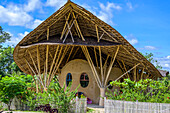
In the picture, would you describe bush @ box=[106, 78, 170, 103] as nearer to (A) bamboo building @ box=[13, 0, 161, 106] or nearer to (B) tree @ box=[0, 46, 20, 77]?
(A) bamboo building @ box=[13, 0, 161, 106]

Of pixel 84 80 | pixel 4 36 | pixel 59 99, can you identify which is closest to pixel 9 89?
pixel 59 99

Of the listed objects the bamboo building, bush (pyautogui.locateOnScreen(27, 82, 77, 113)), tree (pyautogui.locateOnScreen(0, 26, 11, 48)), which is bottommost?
bush (pyautogui.locateOnScreen(27, 82, 77, 113))

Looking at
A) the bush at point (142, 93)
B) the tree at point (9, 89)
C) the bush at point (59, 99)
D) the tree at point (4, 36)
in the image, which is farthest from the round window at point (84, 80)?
the tree at point (4, 36)

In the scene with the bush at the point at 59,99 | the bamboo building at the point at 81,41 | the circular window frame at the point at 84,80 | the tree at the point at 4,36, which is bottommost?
the bush at the point at 59,99

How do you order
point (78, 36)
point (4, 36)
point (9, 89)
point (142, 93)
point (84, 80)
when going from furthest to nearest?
point (4, 36), point (84, 80), point (78, 36), point (9, 89), point (142, 93)

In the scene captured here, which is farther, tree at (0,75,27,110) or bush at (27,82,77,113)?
tree at (0,75,27,110)

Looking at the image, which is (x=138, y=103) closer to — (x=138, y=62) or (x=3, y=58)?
(x=138, y=62)

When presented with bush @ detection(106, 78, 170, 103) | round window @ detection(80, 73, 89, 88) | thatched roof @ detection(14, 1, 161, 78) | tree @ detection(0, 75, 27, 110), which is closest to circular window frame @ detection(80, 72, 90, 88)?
round window @ detection(80, 73, 89, 88)

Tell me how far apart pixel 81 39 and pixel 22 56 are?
6.25 m

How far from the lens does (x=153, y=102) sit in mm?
10500

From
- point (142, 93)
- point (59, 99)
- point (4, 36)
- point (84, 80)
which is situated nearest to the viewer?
point (142, 93)

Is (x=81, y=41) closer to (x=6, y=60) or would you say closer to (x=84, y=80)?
(x=84, y=80)

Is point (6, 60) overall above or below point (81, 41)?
above

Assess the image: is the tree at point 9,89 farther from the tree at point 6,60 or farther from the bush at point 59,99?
the tree at point 6,60
